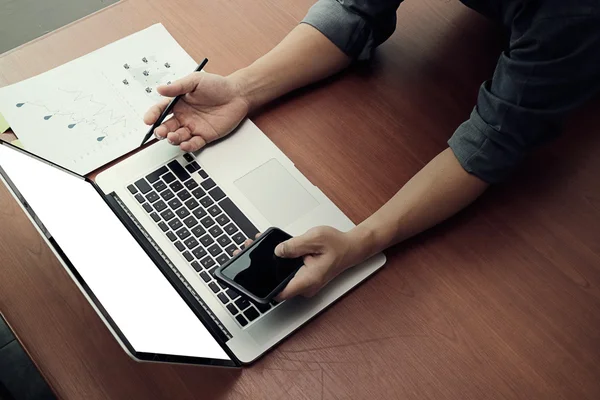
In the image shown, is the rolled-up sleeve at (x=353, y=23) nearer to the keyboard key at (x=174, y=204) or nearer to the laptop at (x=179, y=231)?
the laptop at (x=179, y=231)

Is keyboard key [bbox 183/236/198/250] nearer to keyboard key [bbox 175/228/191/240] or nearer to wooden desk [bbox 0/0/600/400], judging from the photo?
A: keyboard key [bbox 175/228/191/240]

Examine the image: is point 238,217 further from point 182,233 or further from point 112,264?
point 112,264

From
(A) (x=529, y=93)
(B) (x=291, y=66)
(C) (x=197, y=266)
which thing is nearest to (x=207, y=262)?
(C) (x=197, y=266)

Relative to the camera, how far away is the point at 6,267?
736 mm

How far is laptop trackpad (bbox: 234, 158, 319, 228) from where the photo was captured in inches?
30.9

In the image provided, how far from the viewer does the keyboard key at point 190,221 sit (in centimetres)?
76

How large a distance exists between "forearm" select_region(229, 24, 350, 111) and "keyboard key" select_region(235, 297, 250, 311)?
0.30 meters

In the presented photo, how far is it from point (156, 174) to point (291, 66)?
0.26 meters

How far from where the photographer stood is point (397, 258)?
78 centimetres

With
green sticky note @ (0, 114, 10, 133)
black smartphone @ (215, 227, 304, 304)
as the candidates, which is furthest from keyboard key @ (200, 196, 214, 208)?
green sticky note @ (0, 114, 10, 133)

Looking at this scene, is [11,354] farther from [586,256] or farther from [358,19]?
[586,256]

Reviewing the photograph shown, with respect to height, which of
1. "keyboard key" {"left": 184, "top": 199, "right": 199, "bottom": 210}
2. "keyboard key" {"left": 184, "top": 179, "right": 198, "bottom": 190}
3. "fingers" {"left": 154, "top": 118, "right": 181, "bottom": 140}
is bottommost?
"keyboard key" {"left": 184, "top": 199, "right": 199, "bottom": 210}

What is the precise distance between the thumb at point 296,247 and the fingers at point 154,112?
262mm

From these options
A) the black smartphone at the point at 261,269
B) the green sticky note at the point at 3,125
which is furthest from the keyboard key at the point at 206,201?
the green sticky note at the point at 3,125
